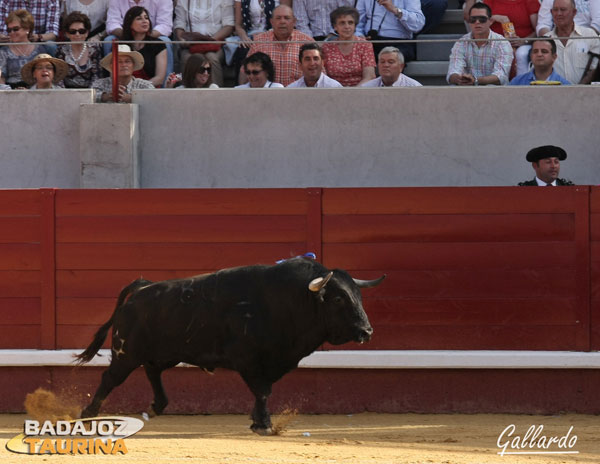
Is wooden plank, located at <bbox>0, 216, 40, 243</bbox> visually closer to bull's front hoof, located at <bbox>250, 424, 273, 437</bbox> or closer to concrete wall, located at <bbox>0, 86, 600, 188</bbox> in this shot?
concrete wall, located at <bbox>0, 86, 600, 188</bbox>

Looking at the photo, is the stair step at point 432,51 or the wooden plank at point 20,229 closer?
the wooden plank at point 20,229

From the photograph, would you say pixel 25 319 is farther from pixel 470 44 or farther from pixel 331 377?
pixel 470 44

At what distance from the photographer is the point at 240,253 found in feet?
23.1

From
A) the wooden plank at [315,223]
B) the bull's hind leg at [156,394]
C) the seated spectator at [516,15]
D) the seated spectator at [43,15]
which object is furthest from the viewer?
the seated spectator at [43,15]

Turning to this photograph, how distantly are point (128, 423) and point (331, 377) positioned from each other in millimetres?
1233

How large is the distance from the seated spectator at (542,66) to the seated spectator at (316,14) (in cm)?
152

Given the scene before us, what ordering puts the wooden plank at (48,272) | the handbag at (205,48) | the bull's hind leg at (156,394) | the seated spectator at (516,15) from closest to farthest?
the bull's hind leg at (156,394)
the wooden plank at (48,272)
the handbag at (205,48)
the seated spectator at (516,15)

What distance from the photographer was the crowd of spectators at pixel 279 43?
7.88 m

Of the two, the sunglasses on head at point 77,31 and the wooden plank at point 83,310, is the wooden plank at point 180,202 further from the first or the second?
the sunglasses on head at point 77,31

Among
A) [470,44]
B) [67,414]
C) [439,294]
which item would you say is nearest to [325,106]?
[470,44]

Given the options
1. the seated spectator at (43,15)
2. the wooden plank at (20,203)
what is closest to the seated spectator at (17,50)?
the seated spectator at (43,15)

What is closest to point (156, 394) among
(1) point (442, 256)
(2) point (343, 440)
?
(2) point (343, 440)

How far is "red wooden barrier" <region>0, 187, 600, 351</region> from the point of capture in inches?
274

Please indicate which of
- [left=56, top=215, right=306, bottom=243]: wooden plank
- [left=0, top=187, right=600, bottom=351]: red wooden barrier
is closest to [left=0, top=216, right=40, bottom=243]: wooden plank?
[left=0, top=187, right=600, bottom=351]: red wooden barrier
